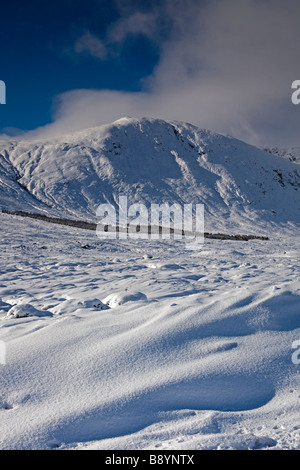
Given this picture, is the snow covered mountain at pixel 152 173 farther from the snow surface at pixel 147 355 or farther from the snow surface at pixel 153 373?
the snow surface at pixel 153 373

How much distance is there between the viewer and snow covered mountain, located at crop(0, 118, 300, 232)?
175 ft

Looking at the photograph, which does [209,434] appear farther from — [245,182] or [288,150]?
[288,150]

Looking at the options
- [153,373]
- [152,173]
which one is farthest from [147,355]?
[152,173]

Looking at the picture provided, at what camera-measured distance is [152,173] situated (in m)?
62.2

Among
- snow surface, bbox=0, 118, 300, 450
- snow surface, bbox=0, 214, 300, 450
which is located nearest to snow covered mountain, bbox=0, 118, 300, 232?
snow surface, bbox=0, 118, 300, 450

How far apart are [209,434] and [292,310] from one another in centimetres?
291

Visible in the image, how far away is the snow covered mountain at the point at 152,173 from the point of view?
53375 mm

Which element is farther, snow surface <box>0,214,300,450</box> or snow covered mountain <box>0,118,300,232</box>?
snow covered mountain <box>0,118,300,232</box>

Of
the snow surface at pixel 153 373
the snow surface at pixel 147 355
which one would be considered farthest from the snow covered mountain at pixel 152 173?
the snow surface at pixel 153 373

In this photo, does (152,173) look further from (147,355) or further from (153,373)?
(153,373)

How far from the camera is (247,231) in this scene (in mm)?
45906

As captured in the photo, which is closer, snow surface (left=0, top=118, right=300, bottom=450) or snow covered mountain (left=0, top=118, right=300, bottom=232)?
snow surface (left=0, top=118, right=300, bottom=450)

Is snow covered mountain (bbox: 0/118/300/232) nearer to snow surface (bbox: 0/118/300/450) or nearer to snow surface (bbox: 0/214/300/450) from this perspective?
snow surface (bbox: 0/118/300/450)

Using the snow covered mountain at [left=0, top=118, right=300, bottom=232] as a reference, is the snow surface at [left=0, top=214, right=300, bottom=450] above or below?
below
